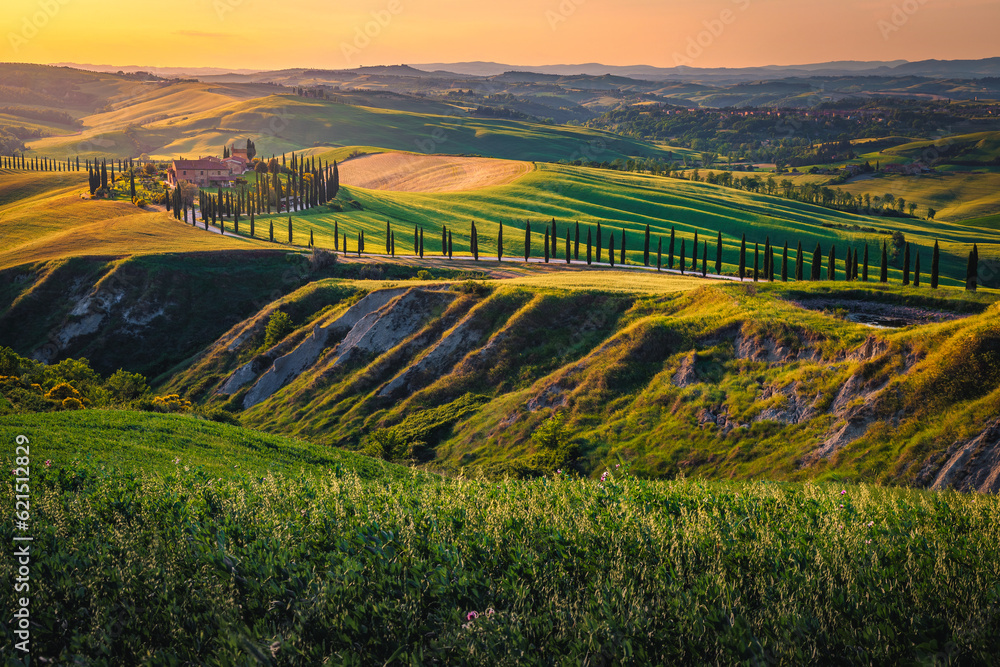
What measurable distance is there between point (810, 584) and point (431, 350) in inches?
2289

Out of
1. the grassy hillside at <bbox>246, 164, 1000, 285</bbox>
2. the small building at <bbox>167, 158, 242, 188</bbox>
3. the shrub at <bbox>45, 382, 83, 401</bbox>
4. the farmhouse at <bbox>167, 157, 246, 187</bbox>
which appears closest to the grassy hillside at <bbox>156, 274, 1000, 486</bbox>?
the shrub at <bbox>45, 382, 83, 401</bbox>

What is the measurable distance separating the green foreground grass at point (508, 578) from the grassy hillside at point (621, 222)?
112556 millimetres

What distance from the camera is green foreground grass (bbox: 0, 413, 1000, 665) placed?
12.1 m

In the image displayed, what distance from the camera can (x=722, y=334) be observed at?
176ft

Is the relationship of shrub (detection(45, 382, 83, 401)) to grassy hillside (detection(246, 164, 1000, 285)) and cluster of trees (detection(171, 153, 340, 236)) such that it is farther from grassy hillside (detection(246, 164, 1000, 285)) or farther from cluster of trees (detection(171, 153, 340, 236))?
cluster of trees (detection(171, 153, 340, 236))

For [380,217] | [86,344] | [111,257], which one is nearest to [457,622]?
[86,344]

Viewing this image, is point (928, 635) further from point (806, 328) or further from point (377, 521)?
point (806, 328)

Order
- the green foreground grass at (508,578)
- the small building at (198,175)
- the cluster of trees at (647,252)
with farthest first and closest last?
the small building at (198,175)
the cluster of trees at (647,252)
the green foreground grass at (508,578)

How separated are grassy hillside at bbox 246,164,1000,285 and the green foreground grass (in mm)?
112556

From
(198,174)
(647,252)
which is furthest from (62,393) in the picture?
(198,174)

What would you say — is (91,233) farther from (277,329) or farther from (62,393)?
(62,393)

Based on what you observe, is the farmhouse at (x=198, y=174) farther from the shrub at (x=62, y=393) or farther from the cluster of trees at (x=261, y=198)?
the shrub at (x=62, y=393)

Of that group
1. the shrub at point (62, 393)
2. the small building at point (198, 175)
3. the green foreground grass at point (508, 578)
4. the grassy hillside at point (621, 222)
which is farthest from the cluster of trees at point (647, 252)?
the green foreground grass at point (508, 578)

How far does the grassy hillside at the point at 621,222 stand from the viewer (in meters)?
146
